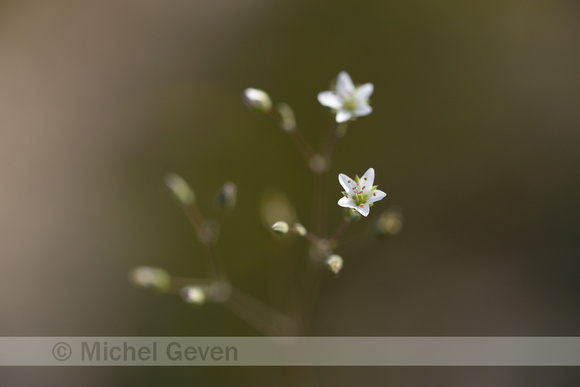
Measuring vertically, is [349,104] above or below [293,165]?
below

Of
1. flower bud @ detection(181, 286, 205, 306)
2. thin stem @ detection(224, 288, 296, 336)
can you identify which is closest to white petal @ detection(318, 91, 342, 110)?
flower bud @ detection(181, 286, 205, 306)

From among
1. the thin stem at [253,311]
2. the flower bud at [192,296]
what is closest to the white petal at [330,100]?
the flower bud at [192,296]

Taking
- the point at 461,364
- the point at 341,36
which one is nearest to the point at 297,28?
the point at 341,36

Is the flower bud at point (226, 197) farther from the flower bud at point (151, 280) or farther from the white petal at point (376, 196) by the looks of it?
the white petal at point (376, 196)

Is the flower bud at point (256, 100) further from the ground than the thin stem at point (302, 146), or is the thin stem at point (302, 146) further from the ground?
the thin stem at point (302, 146)

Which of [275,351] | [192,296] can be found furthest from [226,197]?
[275,351]

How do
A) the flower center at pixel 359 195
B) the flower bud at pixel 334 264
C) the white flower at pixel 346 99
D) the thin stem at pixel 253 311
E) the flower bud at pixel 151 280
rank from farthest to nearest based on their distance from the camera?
the thin stem at pixel 253 311
the flower bud at pixel 151 280
the white flower at pixel 346 99
the flower center at pixel 359 195
the flower bud at pixel 334 264

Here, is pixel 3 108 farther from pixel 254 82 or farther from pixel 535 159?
pixel 535 159

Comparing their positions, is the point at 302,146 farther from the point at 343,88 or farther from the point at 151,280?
the point at 151,280
